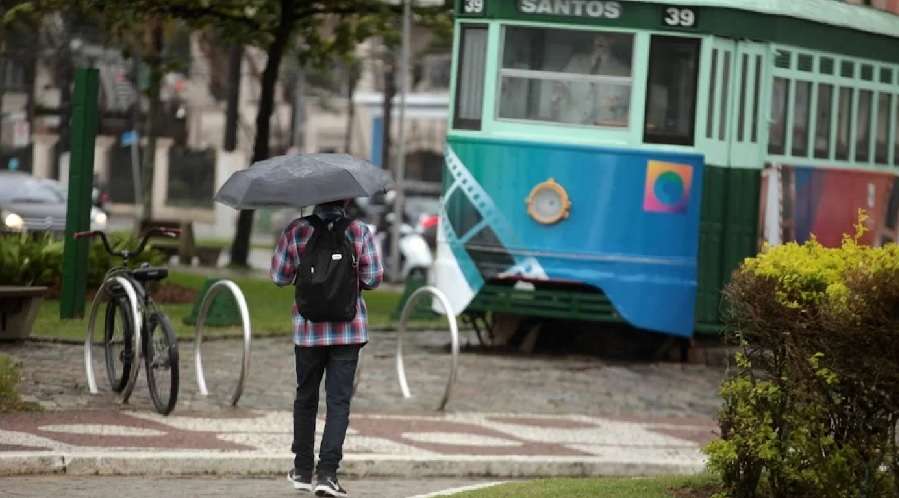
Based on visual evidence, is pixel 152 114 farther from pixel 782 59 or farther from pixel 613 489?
pixel 613 489

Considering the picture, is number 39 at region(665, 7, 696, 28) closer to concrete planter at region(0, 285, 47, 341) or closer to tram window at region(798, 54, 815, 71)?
tram window at region(798, 54, 815, 71)

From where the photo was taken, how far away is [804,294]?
8078 millimetres

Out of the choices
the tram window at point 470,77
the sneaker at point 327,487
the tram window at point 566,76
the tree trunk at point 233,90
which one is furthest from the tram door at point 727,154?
the tree trunk at point 233,90

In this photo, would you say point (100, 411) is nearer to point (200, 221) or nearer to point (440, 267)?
point (440, 267)

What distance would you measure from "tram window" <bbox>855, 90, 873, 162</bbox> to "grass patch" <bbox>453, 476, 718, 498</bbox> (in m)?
9.57

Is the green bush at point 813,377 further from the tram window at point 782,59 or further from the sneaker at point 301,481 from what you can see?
the tram window at point 782,59

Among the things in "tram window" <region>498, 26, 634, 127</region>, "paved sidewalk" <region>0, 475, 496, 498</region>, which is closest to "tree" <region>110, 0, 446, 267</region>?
"tram window" <region>498, 26, 634, 127</region>

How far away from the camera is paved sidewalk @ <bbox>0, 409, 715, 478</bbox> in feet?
Answer: 34.5

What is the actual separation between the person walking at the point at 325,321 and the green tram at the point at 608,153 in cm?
758

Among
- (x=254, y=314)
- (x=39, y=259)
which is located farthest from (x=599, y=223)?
(x=39, y=259)

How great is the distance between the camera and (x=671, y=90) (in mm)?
17359

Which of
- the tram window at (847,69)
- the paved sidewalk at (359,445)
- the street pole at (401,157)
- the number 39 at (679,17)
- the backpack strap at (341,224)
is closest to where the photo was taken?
the backpack strap at (341,224)

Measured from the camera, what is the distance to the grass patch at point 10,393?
1220 cm

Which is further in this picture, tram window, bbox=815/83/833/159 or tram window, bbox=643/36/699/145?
tram window, bbox=815/83/833/159
